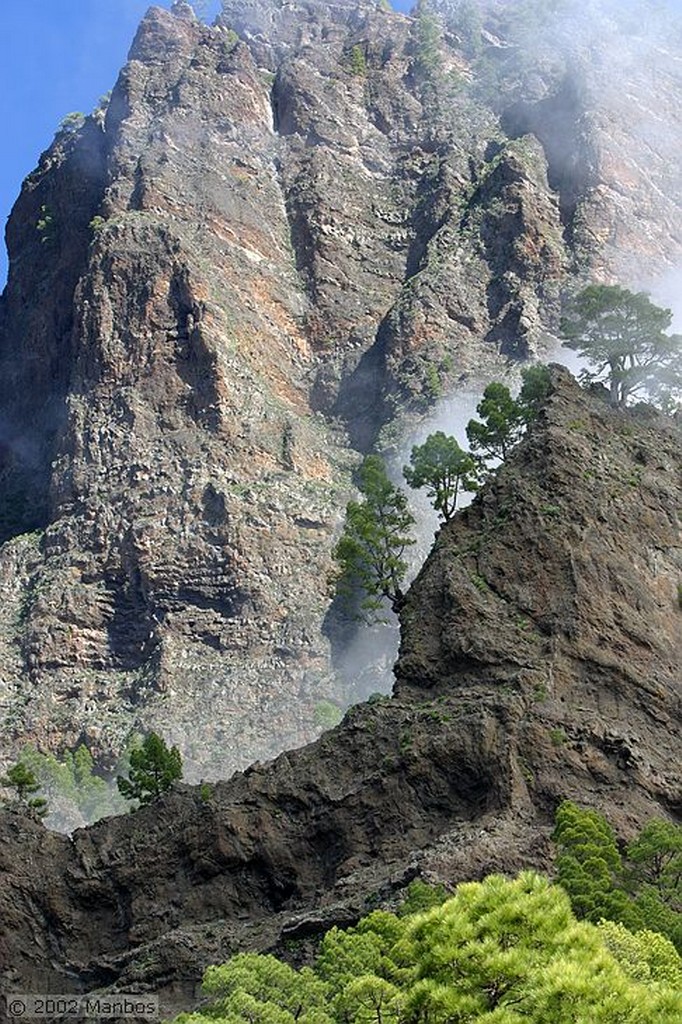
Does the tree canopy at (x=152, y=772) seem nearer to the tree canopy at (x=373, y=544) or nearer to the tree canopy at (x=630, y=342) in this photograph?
the tree canopy at (x=373, y=544)

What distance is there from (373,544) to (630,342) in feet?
62.6

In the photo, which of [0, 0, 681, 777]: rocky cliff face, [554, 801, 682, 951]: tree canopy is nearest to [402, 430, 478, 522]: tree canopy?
[554, 801, 682, 951]: tree canopy

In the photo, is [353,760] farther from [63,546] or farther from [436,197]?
[436,197]

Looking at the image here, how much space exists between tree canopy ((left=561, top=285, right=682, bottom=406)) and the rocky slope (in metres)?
16.5

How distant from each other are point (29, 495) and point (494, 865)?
305 ft

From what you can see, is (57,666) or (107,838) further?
(57,666)

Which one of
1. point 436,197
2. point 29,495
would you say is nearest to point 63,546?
point 29,495

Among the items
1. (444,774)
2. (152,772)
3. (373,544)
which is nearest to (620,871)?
(444,774)

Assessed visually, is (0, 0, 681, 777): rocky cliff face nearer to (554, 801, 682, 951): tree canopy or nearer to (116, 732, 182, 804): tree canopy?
(116, 732, 182, 804): tree canopy

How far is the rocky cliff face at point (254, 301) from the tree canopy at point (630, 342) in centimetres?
3520

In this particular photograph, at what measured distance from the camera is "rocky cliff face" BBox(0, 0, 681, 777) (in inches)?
4077

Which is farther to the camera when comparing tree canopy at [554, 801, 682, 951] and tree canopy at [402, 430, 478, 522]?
tree canopy at [402, 430, 478, 522]

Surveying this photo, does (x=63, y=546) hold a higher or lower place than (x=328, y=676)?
higher

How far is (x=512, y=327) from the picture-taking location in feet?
416
